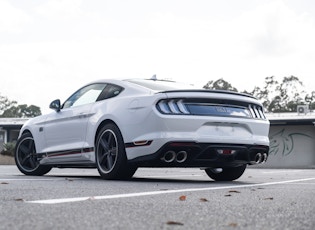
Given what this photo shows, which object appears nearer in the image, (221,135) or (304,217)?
(304,217)

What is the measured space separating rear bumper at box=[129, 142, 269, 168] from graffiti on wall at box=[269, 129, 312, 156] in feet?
106

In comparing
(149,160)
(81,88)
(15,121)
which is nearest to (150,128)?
(149,160)

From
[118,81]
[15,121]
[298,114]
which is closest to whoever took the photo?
[118,81]

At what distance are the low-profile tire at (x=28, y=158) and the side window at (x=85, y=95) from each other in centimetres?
105

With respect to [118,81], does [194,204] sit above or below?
below

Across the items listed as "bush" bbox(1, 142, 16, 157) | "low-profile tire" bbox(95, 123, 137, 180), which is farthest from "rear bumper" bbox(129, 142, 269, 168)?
"bush" bbox(1, 142, 16, 157)

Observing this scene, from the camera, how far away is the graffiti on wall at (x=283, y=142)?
38.9 metres

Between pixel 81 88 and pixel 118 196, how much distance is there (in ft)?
14.0

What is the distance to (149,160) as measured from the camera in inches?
281

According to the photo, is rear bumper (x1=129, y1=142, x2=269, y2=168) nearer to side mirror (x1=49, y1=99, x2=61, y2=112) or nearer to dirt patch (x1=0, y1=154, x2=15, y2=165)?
side mirror (x1=49, y1=99, x2=61, y2=112)

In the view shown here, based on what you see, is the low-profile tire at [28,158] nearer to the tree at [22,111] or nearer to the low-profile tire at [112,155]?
the low-profile tire at [112,155]

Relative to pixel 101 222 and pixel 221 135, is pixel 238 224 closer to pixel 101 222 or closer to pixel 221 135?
pixel 101 222

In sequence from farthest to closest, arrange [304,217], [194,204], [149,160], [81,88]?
[81,88]
[149,160]
[194,204]
[304,217]

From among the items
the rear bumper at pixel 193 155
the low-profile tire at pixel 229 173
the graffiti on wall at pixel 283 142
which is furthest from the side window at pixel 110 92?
the graffiti on wall at pixel 283 142
